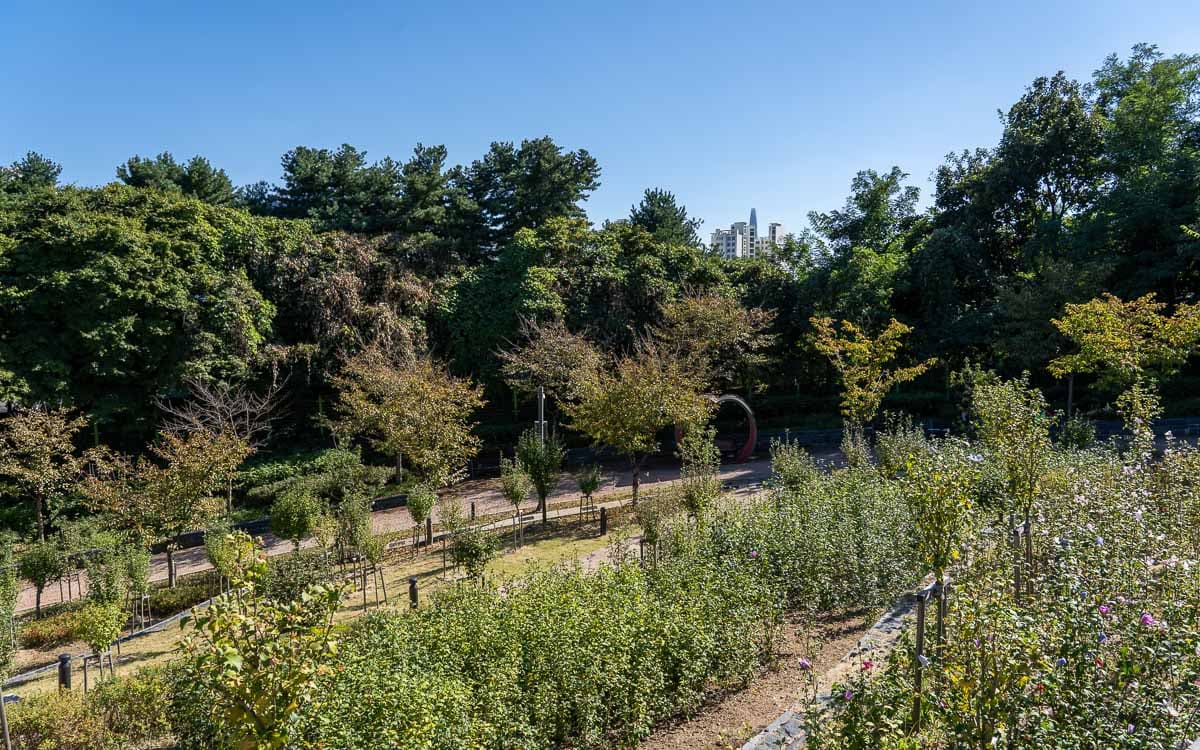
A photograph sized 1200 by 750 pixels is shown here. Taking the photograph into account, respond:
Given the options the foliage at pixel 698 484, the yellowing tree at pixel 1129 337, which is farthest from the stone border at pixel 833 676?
the yellowing tree at pixel 1129 337

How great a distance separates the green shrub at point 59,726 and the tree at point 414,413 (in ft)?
29.6

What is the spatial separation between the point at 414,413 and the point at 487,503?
425 centimetres

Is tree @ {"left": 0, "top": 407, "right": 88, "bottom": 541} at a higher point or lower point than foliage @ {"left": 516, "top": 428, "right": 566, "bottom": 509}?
higher

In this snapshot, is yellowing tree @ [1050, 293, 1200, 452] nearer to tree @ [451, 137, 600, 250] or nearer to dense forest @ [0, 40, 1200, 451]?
dense forest @ [0, 40, 1200, 451]

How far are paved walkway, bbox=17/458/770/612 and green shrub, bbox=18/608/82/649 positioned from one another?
7.28 feet

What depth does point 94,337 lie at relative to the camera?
19.2 meters

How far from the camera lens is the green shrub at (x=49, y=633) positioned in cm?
1062

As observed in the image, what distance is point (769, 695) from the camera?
6.61m

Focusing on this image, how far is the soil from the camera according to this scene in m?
5.88

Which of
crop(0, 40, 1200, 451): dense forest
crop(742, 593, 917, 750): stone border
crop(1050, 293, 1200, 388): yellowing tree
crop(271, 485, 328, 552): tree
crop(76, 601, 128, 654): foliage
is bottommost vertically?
crop(742, 593, 917, 750): stone border

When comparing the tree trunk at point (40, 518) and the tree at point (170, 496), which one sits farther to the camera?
the tree trunk at point (40, 518)

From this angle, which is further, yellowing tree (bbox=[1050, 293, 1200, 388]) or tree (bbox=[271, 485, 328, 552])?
yellowing tree (bbox=[1050, 293, 1200, 388])

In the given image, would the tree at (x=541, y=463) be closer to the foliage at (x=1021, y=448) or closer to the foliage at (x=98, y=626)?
the foliage at (x=98, y=626)

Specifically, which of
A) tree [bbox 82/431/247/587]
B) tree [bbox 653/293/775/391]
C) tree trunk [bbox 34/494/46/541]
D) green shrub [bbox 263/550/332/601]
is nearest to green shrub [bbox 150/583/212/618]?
tree [bbox 82/431/247/587]
